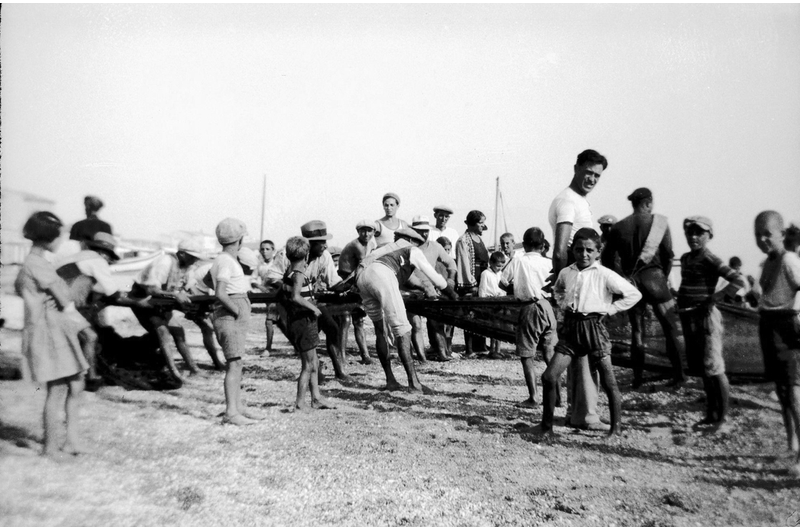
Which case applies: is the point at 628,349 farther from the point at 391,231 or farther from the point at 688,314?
the point at 391,231

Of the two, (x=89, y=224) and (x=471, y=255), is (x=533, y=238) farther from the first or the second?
(x=89, y=224)

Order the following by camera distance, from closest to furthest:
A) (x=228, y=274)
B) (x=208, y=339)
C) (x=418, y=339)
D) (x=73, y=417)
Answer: (x=73, y=417) < (x=228, y=274) < (x=208, y=339) < (x=418, y=339)

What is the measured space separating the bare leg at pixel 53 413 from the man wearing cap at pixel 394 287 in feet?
8.30

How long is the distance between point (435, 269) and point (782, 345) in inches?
136

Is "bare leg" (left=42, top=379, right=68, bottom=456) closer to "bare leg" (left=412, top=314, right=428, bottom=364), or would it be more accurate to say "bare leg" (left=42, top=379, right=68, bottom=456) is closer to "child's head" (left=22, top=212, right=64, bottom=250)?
"child's head" (left=22, top=212, right=64, bottom=250)

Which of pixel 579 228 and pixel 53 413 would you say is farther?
pixel 579 228

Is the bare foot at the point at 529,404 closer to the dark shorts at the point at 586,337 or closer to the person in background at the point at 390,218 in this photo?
the dark shorts at the point at 586,337

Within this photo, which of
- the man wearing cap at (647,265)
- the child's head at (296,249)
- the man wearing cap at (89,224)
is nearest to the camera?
the man wearing cap at (89,224)

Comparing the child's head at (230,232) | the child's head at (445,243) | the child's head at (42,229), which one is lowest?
the child's head at (42,229)

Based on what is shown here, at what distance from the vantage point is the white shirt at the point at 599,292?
11.6ft

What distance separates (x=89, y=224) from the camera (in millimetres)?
3375

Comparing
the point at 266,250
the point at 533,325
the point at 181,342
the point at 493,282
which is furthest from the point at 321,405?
the point at 266,250

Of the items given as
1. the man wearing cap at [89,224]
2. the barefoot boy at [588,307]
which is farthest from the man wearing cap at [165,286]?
the barefoot boy at [588,307]

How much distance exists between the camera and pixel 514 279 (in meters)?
4.51
